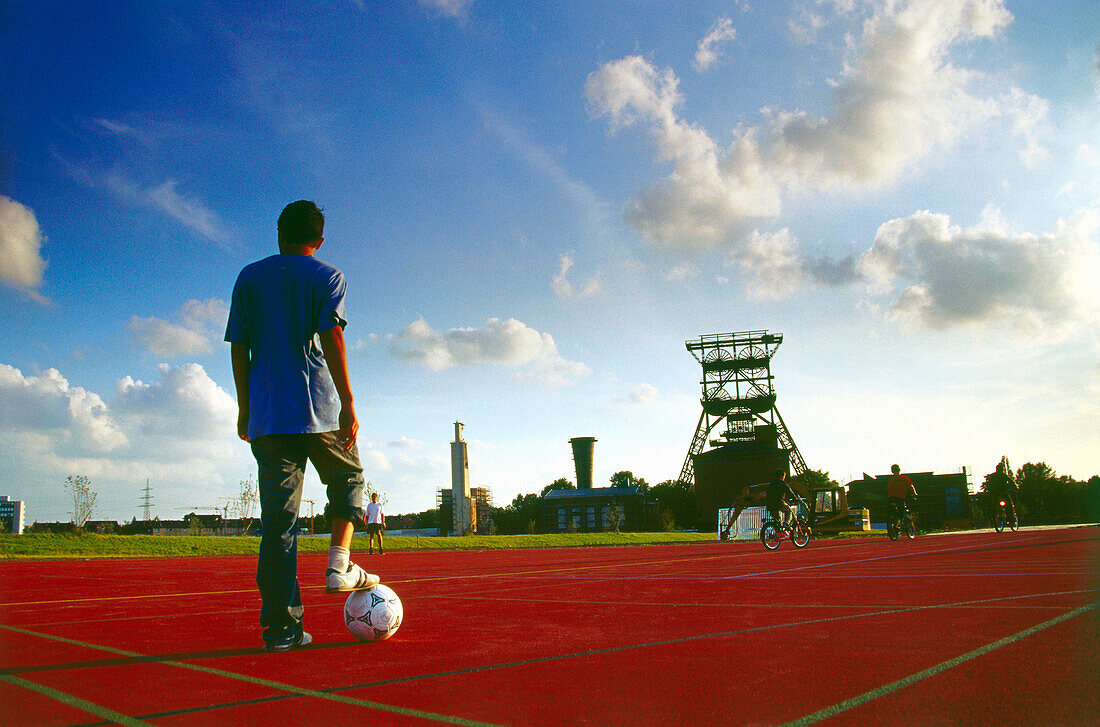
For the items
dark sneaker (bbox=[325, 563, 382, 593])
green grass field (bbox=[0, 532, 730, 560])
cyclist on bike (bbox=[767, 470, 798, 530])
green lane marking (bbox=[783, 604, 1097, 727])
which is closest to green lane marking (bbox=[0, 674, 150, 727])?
dark sneaker (bbox=[325, 563, 382, 593])

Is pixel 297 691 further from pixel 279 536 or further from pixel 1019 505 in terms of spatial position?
pixel 1019 505

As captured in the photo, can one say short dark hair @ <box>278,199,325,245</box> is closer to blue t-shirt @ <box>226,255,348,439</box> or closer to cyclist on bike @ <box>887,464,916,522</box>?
blue t-shirt @ <box>226,255,348,439</box>

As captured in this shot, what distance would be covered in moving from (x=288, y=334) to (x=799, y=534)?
13.8 metres

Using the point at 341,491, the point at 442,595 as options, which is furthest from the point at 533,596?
the point at 341,491

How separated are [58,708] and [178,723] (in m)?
0.54

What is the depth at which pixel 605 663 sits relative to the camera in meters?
2.83

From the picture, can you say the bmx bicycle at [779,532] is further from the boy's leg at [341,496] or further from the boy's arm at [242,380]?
the boy's arm at [242,380]

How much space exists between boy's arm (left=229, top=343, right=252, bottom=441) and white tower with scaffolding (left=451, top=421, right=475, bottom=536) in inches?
2434

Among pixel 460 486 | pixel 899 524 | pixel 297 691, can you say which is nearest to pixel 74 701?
pixel 297 691

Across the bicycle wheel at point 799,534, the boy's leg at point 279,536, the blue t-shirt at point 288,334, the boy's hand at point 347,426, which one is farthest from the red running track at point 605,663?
the bicycle wheel at point 799,534

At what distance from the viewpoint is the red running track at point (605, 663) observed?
6.89 ft

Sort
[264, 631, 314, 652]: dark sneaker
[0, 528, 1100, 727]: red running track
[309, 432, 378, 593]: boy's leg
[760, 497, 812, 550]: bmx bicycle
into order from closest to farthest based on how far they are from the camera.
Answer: [0, 528, 1100, 727]: red running track → [264, 631, 314, 652]: dark sneaker → [309, 432, 378, 593]: boy's leg → [760, 497, 812, 550]: bmx bicycle

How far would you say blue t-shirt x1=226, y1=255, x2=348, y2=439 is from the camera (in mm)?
3438

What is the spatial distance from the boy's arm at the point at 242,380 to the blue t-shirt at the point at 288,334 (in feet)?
0.14
